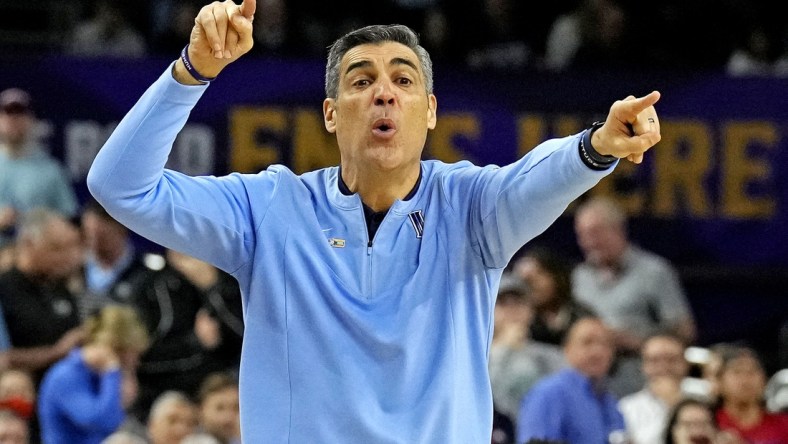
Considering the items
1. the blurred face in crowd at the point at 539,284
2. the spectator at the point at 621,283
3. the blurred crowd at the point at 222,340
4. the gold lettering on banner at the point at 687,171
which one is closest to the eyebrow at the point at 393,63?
the blurred crowd at the point at 222,340

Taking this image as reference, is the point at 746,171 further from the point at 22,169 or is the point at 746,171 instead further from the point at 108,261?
the point at 22,169

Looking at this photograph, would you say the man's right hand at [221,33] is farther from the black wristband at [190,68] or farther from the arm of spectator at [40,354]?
the arm of spectator at [40,354]

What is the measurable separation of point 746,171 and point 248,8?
675cm

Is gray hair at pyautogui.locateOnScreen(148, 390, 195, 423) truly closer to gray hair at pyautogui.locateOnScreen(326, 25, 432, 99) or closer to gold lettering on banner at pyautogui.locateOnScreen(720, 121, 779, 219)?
gray hair at pyautogui.locateOnScreen(326, 25, 432, 99)

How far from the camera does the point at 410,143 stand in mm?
3357

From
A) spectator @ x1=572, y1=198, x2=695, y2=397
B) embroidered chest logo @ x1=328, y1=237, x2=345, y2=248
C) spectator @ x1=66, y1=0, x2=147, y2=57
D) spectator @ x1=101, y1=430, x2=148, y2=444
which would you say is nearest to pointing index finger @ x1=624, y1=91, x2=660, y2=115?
embroidered chest logo @ x1=328, y1=237, x2=345, y2=248

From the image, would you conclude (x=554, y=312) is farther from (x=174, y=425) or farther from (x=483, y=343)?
(x=483, y=343)

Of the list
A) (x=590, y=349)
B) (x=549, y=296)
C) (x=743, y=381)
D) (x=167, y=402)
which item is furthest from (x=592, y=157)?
(x=549, y=296)

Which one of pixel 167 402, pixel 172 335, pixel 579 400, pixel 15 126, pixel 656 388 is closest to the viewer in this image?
pixel 579 400

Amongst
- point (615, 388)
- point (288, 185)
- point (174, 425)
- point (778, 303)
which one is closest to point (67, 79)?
point (174, 425)

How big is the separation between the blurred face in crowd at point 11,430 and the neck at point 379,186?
354cm

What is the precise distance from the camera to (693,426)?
6.62 meters

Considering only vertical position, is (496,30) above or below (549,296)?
above

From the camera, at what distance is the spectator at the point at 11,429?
641 centimetres
